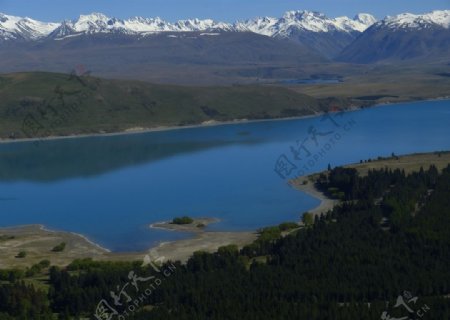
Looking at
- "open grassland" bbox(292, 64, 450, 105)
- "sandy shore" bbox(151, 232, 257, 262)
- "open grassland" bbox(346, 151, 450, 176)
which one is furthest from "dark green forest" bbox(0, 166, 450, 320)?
"open grassland" bbox(292, 64, 450, 105)

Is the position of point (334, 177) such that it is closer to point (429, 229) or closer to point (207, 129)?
→ point (429, 229)

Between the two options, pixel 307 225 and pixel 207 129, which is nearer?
pixel 307 225

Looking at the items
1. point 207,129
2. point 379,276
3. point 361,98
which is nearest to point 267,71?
point 361,98

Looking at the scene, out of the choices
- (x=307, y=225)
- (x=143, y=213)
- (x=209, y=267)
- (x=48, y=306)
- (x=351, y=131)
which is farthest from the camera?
(x=351, y=131)
